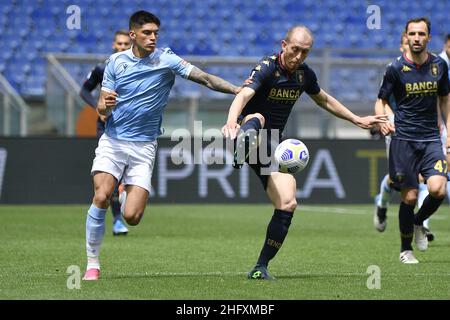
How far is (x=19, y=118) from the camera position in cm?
1884

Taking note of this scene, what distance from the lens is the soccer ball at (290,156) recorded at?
8242mm

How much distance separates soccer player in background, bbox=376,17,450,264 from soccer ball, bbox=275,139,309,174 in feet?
6.17

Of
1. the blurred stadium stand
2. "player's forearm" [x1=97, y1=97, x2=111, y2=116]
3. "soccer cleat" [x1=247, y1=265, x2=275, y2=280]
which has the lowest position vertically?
"soccer cleat" [x1=247, y1=265, x2=275, y2=280]

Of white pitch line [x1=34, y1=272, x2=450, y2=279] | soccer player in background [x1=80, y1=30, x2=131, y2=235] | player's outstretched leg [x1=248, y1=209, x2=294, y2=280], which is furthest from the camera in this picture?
soccer player in background [x1=80, y1=30, x2=131, y2=235]

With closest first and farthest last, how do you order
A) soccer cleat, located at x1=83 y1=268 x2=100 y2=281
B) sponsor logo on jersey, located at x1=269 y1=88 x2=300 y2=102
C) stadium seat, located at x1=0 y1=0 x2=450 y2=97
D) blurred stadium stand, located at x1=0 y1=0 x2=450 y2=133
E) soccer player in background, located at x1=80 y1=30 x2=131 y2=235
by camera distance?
1. soccer cleat, located at x1=83 y1=268 x2=100 y2=281
2. sponsor logo on jersey, located at x1=269 y1=88 x2=300 y2=102
3. soccer player in background, located at x1=80 y1=30 x2=131 y2=235
4. blurred stadium stand, located at x1=0 y1=0 x2=450 y2=133
5. stadium seat, located at x1=0 y1=0 x2=450 y2=97

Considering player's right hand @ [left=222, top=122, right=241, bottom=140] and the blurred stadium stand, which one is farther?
the blurred stadium stand

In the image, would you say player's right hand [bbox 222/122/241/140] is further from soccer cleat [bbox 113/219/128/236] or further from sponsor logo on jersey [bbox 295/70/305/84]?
soccer cleat [bbox 113/219/128/236]

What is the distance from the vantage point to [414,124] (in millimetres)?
10031

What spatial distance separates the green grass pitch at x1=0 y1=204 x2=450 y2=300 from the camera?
7.47 metres

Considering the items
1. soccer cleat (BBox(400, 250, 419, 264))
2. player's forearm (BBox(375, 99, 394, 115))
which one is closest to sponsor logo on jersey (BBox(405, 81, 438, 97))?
player's forearm (BBox(375, 99, 394, 115))

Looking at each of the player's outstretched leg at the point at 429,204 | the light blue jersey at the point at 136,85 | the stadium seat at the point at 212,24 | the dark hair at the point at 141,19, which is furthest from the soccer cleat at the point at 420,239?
the stadium seat at the point at 212,24

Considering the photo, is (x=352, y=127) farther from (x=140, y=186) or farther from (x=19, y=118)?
(x=140, y=186)

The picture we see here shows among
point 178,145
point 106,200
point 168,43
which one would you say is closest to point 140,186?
point 106,200

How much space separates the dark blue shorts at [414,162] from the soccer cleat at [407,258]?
0.66 m
